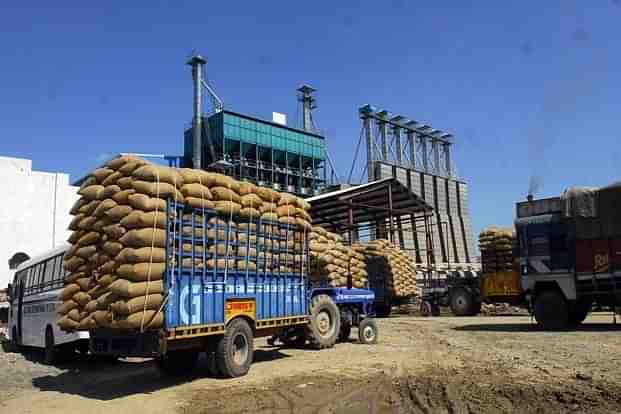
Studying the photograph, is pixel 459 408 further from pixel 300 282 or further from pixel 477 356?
pixel 300 282

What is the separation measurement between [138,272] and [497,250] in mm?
17821

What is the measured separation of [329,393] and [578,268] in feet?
34.7

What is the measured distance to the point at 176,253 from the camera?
8.61m

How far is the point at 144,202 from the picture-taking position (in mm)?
8141

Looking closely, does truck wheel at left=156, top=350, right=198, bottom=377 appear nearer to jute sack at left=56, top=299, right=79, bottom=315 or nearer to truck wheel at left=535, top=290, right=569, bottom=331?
jute sack at left=56, top=299, right=79, bottom=315

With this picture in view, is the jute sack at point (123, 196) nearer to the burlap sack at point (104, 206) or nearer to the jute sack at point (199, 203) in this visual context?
the burlap sack at point (104, 206)

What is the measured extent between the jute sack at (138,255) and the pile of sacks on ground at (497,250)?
1729cm

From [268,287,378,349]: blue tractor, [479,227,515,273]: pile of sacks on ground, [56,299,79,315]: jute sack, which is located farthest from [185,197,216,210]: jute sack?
[479,227,515,273]: pile of sacks on ground

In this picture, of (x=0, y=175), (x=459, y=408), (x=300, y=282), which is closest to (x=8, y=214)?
(x=0, y=175)

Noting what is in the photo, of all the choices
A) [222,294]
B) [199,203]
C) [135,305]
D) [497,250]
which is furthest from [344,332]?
[497,250]

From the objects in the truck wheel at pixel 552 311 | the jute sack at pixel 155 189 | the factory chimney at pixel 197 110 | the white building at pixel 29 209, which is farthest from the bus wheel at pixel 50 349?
the factory chimney at pixel 197 110

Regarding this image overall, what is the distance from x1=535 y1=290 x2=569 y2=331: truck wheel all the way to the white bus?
39.5 ft

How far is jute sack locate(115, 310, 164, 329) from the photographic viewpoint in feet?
25.4

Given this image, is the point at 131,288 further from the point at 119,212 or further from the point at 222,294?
the point at 222,294
